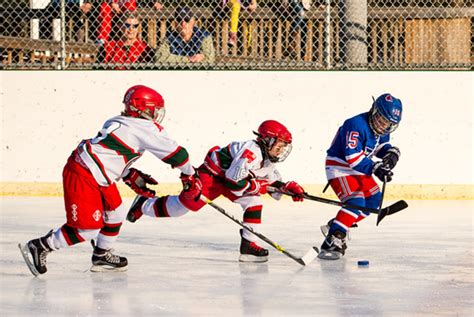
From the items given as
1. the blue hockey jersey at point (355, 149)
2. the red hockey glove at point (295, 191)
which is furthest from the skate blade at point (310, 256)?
the blue hockey jersey at point (355, 149)

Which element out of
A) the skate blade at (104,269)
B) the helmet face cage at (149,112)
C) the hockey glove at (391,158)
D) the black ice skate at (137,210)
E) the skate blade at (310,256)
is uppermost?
the helmet face cage at (149,112)

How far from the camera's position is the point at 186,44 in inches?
370

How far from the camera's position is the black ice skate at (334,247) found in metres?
5.74

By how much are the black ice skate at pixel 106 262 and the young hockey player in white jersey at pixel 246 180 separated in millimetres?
467

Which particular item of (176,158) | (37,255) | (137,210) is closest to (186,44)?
(137,210)

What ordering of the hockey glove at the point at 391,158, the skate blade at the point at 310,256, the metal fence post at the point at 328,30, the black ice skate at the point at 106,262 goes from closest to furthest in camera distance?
1. the black ice skate at the point at 106,262
2. the skate blade at the point at 310,256
3. the hockey glove at the point at 391,158
4. the metal fence post at the point at 328,30

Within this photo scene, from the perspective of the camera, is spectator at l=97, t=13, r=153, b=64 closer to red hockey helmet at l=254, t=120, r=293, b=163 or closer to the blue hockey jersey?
the blue hockey jersey

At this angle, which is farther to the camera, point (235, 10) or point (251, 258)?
point (235, 10)

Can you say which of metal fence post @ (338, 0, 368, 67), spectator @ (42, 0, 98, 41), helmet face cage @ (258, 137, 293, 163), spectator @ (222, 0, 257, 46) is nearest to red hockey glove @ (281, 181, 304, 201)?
helmet face cage @ (258, 137, 293, 163)

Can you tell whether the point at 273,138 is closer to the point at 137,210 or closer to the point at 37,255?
the point at 137,210

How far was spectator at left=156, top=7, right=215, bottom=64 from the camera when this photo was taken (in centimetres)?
929

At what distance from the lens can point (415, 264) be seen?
5.50 m

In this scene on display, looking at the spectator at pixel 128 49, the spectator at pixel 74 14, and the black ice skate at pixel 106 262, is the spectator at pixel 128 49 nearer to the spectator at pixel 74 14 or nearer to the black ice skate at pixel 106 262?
the spectator at pixel 74 14

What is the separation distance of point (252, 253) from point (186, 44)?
4.07 meters
